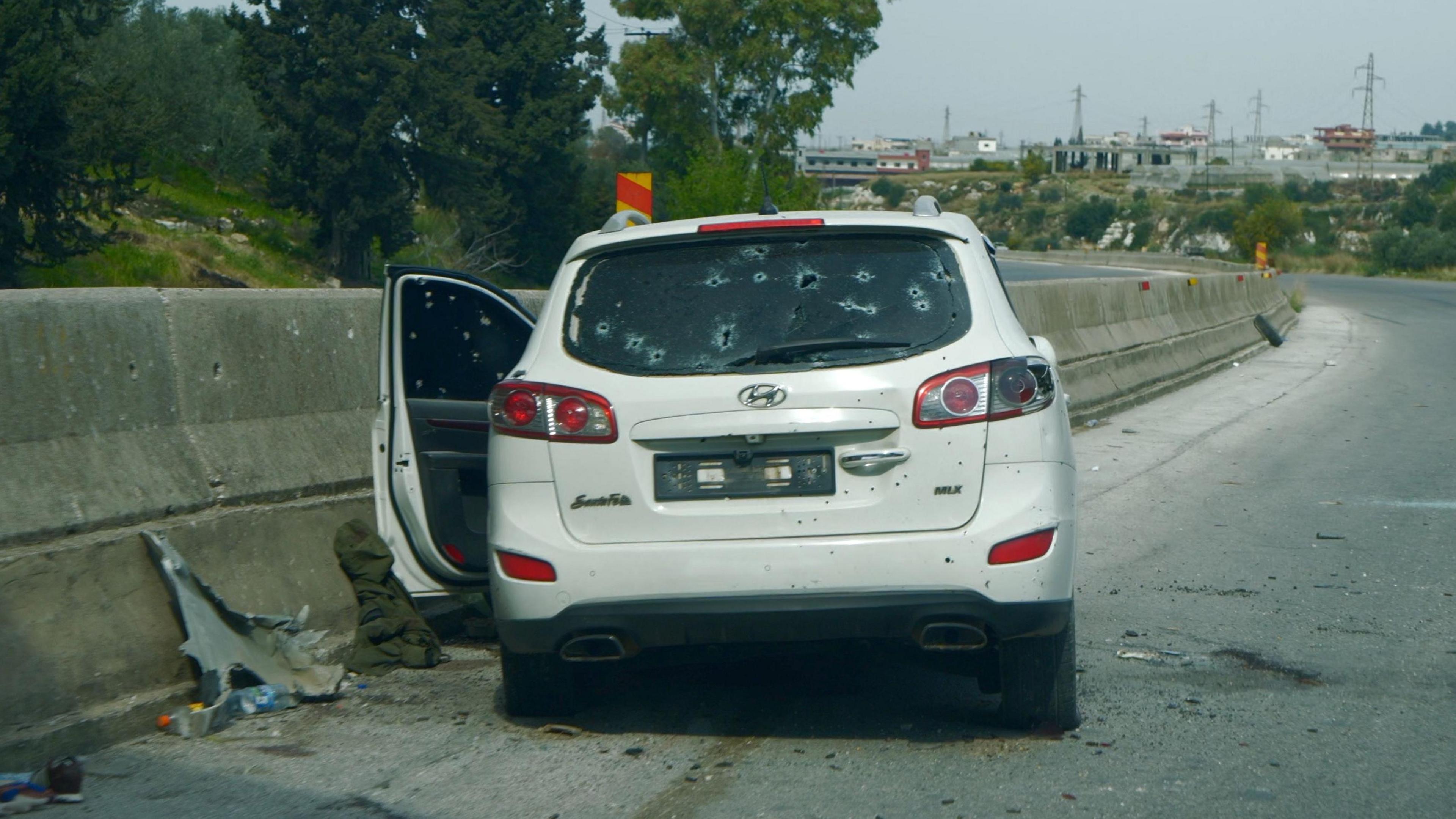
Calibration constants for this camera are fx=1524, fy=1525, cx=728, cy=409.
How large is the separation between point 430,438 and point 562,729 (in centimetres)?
137

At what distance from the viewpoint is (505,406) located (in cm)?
456

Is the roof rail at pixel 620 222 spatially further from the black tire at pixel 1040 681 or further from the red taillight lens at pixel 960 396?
the black tire at pixel 1040 681

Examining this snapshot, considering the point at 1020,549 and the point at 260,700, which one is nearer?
the point at 1020,549

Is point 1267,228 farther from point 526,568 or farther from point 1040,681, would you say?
point 526,568

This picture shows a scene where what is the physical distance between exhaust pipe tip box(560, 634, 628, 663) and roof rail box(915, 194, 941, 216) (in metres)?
1.66

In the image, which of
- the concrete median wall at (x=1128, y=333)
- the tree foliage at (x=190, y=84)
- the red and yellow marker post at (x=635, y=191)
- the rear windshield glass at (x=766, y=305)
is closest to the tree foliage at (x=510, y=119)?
the tree foliage at (x=190, y=84)

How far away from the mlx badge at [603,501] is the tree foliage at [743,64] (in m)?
53.5

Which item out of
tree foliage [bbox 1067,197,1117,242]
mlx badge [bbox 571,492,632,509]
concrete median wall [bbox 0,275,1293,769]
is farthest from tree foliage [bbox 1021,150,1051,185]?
mlx badge [bbox 571,492,632,509]

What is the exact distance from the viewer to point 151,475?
5.11m

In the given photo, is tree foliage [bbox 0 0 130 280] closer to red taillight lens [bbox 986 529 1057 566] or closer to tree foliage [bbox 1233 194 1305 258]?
red taillight lens [bbox 986 529 1057 566]

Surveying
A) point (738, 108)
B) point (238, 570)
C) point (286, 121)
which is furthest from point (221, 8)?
point (238, 570)

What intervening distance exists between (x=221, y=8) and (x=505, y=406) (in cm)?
5663

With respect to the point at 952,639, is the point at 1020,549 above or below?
above

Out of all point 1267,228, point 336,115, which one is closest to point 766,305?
point 336,115
